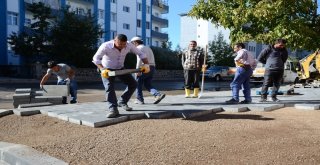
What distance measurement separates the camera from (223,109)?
7629 mm

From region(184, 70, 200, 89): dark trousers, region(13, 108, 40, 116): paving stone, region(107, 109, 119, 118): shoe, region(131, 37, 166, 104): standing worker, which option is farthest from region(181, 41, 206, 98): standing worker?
region(13, 108, 40, 116): paving stone

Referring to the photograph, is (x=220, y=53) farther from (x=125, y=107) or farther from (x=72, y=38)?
(x=125, y=107)

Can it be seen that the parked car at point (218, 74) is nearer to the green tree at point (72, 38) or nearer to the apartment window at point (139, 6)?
the green tree at point (72, 38)

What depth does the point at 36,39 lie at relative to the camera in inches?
1206

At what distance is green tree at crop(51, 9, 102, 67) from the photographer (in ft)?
99.2

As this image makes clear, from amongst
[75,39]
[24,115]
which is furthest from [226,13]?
[75,39]

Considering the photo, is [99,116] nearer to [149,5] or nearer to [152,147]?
[152,147]

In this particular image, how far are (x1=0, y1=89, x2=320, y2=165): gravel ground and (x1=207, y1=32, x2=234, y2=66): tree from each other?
40880mm

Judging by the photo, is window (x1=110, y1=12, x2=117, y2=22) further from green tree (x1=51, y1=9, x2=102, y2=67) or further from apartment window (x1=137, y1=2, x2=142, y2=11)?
green tree (x1=51, y1=9, x2=102, y2=67)

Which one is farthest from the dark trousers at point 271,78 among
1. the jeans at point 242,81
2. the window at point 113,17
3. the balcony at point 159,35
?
the balcony at point 159,35

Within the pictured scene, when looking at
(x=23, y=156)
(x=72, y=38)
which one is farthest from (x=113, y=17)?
(x=23, y=156)

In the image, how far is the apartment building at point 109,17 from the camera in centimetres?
3438

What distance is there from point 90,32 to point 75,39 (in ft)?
4.85

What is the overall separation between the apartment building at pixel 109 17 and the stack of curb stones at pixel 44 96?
86.8 ft
